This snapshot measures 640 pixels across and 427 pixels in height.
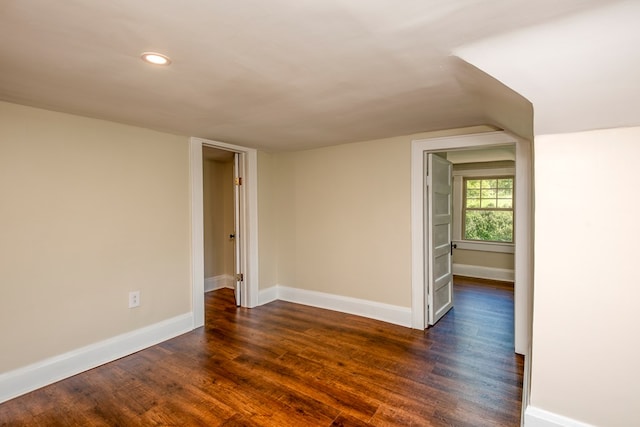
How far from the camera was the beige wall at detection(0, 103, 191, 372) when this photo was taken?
7.22 feet

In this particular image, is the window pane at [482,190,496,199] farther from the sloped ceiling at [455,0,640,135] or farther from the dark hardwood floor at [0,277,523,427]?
the sloped ceiling at [455,0,640,135]

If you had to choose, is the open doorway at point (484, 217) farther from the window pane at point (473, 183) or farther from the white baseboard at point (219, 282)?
the white baseboard at point (219, 282)

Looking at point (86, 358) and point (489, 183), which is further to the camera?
point (489, 183)

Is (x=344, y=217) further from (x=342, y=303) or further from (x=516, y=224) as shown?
(x=516, y=224)

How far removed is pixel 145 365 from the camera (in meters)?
2.59

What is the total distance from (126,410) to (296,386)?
114 centimetres

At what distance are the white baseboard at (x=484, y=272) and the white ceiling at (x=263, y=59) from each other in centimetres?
391

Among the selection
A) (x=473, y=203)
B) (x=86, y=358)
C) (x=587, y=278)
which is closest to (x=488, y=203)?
(x=473, y=203)

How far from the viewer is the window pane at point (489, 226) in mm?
5617

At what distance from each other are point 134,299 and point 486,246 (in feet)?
18.5

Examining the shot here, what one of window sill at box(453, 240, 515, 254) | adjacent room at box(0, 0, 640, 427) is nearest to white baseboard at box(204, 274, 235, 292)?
adjacent room at box(0, 0, 640, 427)

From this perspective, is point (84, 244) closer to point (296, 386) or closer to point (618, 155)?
point (296, 386)

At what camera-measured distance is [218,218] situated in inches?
200

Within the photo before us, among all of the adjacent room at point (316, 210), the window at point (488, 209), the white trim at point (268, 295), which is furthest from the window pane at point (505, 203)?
the white trim at point (268, 295)
